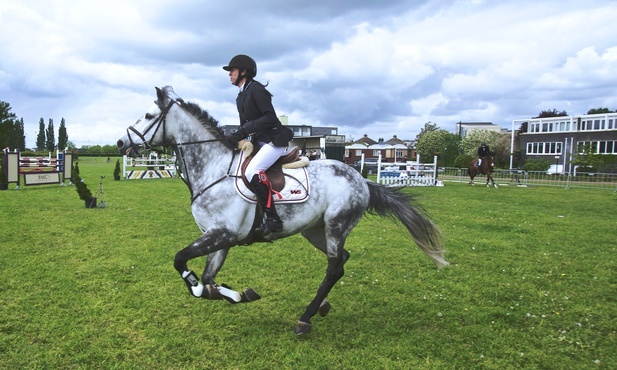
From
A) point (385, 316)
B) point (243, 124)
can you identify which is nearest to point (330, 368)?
point (385, 316)

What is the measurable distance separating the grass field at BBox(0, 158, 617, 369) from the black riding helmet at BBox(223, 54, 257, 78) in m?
3.13

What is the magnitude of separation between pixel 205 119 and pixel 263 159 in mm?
1027

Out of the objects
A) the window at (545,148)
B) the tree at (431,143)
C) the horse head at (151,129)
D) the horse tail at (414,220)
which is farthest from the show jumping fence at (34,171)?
the tree at (431,143)

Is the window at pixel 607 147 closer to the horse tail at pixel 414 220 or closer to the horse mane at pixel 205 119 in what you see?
the horse tail at pixel 414 220

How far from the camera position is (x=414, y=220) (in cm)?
556

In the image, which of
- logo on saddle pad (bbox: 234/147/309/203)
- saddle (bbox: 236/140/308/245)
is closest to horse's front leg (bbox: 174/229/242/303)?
saddle (bbox: 236/140/308/245)

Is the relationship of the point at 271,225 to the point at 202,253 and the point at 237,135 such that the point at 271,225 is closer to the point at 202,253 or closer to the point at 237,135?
the point at 202,253

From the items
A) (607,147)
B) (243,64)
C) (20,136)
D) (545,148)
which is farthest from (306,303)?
(20,136)

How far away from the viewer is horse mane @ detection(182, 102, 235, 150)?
202 inches

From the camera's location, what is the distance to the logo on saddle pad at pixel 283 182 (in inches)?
187

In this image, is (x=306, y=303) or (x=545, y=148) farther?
(x=545, y=148)

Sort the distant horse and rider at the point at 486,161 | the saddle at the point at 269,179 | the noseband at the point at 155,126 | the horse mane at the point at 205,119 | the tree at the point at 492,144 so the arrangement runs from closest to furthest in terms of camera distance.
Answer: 1. the saddle at the point at 269,179
2. the noseband at the point at 155,126
3. the horse mane at the point at 205,119
4. the distant horse and rider at the point at 486,161
5. the tree at the point at 492,144

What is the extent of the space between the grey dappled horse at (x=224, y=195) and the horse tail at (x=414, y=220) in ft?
0.87

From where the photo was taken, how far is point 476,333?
15.8 feet
